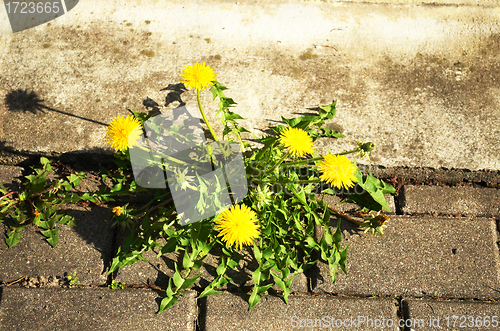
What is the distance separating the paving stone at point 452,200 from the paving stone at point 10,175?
2.36 m

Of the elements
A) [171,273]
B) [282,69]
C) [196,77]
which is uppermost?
[196,77]

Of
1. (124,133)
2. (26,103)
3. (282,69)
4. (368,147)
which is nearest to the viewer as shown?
(368,147)

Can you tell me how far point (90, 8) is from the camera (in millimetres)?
2471

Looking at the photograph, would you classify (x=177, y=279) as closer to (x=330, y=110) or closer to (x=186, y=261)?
(x=186, y=261)

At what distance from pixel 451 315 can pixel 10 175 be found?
8.82 ft

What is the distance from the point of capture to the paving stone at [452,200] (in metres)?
2.00

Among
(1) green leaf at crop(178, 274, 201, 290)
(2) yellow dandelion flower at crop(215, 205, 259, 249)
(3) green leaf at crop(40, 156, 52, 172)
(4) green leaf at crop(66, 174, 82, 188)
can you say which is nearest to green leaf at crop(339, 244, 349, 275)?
(2) yellow dandelion flower at crop(215, 205, 259, 249)

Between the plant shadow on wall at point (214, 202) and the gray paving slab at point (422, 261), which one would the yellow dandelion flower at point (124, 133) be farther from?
the gray paving slab at point (422, 261)

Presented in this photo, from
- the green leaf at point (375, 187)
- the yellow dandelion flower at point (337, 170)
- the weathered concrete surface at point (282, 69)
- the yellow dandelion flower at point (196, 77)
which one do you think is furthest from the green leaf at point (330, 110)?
the yellow dandelion flower at point (196, 77)

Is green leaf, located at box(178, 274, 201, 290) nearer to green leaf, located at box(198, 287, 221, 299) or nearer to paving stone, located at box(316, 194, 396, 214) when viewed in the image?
green leaf, located at box(198, 287, 221, 299)

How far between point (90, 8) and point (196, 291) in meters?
2.18

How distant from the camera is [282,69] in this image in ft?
7.44

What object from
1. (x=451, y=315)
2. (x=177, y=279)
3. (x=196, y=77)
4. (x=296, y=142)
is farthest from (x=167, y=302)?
(x=451, y=315)

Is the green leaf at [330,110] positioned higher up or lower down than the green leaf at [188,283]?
higher up
